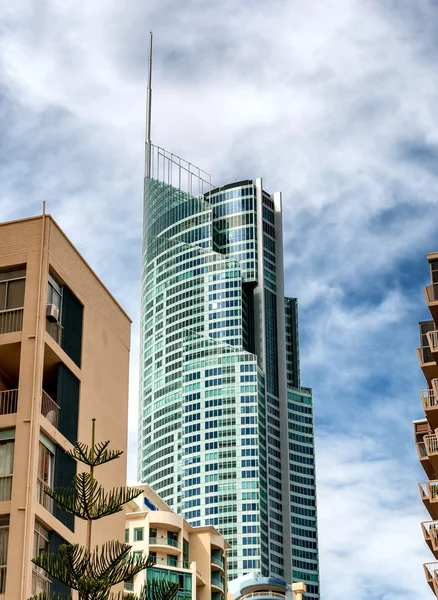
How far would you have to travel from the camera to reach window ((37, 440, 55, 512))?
28.1 m

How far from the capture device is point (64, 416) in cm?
3008

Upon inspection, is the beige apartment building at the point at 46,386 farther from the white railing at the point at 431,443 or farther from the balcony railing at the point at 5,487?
the white railing at the point at 431,443

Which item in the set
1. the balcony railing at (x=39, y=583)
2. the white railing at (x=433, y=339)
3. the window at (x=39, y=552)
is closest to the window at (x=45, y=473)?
the window at (x=39, y=552)

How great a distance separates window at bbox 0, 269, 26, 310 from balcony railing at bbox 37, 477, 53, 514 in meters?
4.78

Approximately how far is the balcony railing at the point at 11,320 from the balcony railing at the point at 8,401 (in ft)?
5.41

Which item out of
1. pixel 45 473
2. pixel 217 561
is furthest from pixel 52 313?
pixel 217 561

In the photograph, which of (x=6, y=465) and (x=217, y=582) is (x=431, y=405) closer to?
(x=6, y=465)

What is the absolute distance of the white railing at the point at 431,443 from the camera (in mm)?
33188

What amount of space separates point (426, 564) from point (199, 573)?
49661 mm

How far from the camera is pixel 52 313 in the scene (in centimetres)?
2981

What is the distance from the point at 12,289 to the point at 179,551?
175 feet

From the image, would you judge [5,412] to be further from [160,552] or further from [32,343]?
[160,552]

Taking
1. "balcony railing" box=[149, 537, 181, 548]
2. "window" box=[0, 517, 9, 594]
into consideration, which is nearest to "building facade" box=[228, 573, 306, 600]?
"balcony railing" box=[149, 537, 181, 548]

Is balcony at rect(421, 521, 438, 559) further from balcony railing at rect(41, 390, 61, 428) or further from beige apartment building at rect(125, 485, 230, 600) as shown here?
beige apartment building at rect(125, 485, 230, 600)
